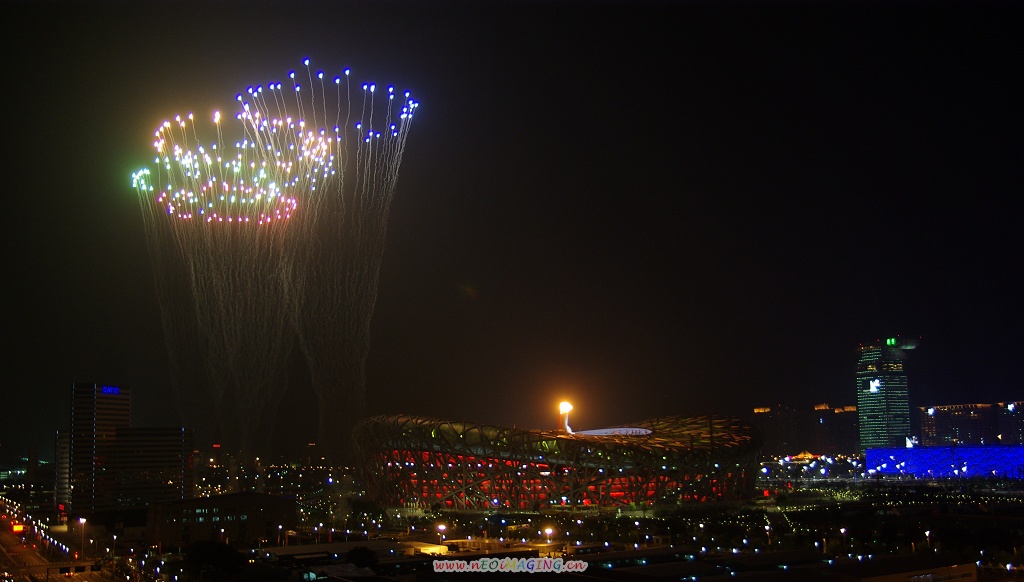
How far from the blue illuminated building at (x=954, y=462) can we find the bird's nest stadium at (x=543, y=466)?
8866cm

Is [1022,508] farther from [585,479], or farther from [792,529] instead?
[585,479]

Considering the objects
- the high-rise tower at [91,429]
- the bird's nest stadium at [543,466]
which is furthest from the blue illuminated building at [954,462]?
the high-rise tower at [91,429]

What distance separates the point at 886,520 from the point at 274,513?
153ft

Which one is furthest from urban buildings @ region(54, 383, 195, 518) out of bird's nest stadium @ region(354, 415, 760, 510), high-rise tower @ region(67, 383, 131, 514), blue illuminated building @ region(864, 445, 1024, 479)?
blue illuminated building @ region(864, 445, 1024, 479)

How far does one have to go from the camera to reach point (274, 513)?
7569cm

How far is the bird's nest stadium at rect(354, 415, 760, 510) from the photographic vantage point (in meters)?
76.6

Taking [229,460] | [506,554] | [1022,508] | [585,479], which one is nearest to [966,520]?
[1022,508]

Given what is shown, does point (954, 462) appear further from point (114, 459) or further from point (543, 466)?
point (114, 459)

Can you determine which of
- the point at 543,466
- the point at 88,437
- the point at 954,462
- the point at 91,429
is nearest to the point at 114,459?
the point at 88,437

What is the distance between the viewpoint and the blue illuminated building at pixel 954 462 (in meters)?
151

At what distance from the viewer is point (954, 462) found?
15638 cm

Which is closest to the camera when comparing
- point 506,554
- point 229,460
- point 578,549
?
point 506,554

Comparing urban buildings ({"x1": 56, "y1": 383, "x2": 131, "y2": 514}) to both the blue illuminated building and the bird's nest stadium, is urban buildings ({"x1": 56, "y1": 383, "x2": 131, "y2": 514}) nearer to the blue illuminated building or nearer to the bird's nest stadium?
the bird's nest stadium

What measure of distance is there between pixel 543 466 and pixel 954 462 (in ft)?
351
